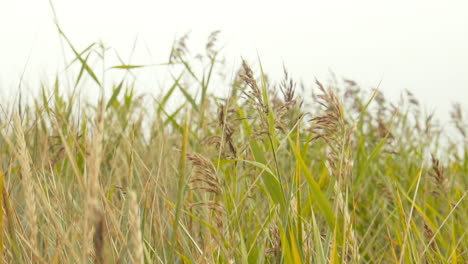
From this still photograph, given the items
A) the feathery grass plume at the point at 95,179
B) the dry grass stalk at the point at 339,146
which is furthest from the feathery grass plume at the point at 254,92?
the feathery grass plume at the point at 95,179

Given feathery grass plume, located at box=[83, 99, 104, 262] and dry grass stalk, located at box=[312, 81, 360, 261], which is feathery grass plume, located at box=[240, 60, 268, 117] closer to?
dry grass stalk, located at box=[312, 81, 360, 261]

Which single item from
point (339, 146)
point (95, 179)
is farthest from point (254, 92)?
point (95, 179)

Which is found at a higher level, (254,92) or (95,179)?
(254,92)

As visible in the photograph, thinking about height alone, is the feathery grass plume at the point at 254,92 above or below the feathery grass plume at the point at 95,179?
above

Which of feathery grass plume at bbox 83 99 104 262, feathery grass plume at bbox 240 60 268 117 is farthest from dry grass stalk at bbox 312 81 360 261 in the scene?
feathery grass plume at bbox 83 99 104 262

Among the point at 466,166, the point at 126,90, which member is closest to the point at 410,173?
the point at 466,166

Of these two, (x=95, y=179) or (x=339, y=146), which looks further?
(x=339, y=146)

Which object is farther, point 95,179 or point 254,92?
point 254,92

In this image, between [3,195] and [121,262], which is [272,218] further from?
[3,195]

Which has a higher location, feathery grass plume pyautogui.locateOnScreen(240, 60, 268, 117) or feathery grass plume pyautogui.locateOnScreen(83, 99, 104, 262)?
feathery grass plume pyautogui.locateOnScreen(240, 60, 268, 117)

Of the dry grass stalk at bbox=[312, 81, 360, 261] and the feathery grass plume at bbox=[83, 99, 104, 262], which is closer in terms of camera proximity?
the feathery grass plume at bbox=[83, 99, 104, 262]

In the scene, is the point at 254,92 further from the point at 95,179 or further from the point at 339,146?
the point at 95,179

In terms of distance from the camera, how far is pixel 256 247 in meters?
1.47

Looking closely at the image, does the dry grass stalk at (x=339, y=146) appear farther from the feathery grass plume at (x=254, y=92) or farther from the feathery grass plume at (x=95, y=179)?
the feathery grass plume at (x=95, y=179)
